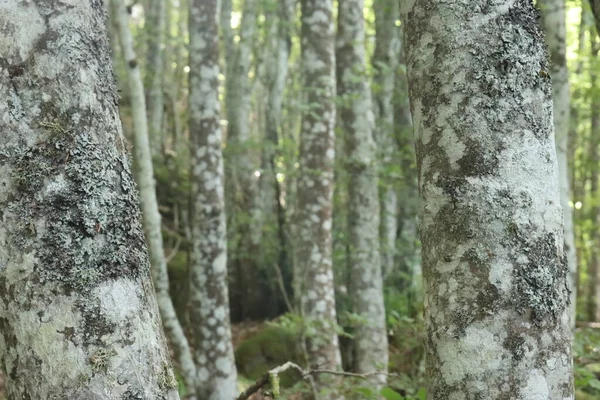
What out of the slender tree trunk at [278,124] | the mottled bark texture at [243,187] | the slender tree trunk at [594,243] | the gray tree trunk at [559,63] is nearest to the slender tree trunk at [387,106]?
the slender tree trunk at [278,124]

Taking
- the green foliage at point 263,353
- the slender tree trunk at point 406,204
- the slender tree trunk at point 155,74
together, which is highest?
the slender tree trunk at point 155,74

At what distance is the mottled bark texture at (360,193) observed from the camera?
7.34m

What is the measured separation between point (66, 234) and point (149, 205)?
562cm

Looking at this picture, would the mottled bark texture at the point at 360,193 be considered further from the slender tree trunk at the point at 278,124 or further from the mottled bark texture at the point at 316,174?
the slender tree trunk at the point at 278,124

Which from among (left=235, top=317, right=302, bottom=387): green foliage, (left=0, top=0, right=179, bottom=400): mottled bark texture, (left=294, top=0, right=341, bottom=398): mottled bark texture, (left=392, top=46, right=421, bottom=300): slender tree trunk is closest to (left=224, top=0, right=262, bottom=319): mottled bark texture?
(left=235, top=317, right=302, bottom=387): green foliage

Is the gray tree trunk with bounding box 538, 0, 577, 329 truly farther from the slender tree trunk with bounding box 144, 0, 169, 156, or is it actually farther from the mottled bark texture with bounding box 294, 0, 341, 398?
the slender tree trunk with bounding box 144, 0, 169, 156

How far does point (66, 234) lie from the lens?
1382 millimetres

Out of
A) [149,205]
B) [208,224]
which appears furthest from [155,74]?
[208,224]

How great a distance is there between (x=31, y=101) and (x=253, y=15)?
1287cm

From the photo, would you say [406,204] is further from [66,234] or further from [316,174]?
[66,234]

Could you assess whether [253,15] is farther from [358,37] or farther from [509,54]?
[509,54]

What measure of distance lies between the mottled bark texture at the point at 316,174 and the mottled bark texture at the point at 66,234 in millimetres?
5250

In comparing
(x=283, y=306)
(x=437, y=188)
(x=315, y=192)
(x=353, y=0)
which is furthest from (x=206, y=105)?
(x=283, y=306)

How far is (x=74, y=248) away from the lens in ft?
4.53
